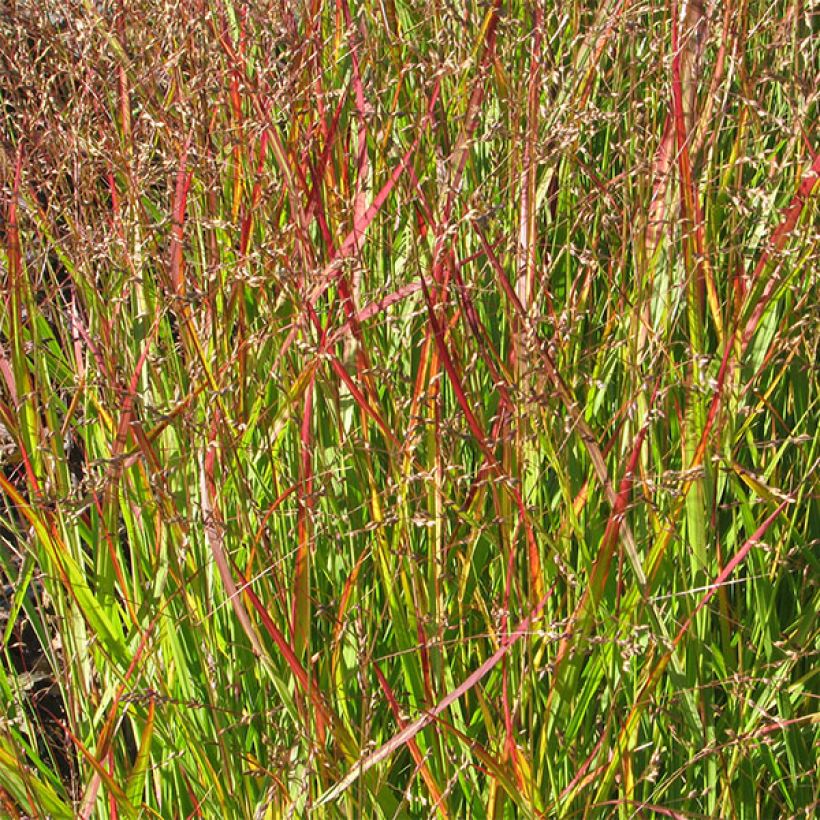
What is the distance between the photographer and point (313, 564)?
1350 mm

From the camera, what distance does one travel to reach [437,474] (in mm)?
1160

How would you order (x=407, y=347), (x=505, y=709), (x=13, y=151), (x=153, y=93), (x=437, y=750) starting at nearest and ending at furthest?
(x=505, y=709) → (x=437, y=750) → (x=407, y=347) → (x=153, y=93) → (x=13, y=151)

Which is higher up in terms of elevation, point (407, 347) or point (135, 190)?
point (135, 190)

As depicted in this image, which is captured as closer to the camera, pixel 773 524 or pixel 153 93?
pixel 773 524

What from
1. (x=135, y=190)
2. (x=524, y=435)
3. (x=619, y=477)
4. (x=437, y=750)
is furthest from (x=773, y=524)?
(x=135, y=190)

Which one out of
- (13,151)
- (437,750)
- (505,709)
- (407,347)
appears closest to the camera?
(505,709)

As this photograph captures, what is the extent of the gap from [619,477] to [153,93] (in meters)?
0.94

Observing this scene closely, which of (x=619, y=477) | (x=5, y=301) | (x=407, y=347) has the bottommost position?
→ (x=619, y=477)

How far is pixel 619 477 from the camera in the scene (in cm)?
129

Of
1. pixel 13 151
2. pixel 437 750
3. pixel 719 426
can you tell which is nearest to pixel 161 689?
pixel 437 750

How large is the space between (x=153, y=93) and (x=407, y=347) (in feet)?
1.98

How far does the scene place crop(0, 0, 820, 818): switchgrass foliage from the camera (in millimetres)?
1192

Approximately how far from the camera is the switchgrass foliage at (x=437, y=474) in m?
1.19

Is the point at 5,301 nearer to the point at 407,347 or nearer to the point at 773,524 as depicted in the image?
the point at 407,347
